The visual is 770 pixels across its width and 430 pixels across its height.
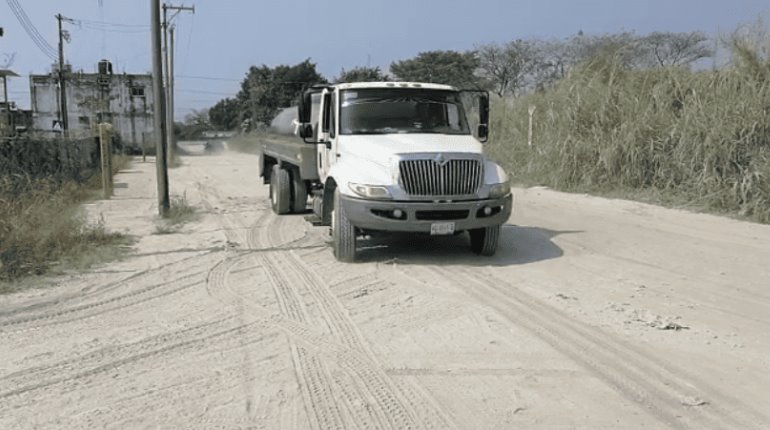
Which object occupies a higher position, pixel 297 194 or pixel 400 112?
pixel 400 112

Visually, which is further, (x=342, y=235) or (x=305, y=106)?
(x=305, y=106)

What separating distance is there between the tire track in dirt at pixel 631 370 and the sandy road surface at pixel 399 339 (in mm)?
17

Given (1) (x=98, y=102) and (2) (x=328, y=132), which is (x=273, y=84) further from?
(2) (x=328, y=132)

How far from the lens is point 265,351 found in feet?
17.3

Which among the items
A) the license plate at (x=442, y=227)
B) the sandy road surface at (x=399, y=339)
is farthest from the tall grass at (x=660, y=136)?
the license plate at (x=442, y=227)

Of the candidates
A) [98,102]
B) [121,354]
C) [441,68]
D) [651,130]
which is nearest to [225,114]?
[98,102]

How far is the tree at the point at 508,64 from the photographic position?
4766 centimetres

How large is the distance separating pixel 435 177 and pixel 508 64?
42.8 m

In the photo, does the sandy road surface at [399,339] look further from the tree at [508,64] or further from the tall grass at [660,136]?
the tree at [508,64]

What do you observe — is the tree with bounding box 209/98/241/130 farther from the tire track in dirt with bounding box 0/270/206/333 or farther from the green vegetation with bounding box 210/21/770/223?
the tire track in dirt with bounding box 0/270/206/333

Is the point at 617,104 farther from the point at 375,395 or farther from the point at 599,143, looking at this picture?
the point at 375,395

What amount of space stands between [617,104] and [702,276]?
10.4 meters

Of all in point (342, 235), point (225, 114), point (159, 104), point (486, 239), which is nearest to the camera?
point (342, 235)

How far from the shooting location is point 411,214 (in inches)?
314
